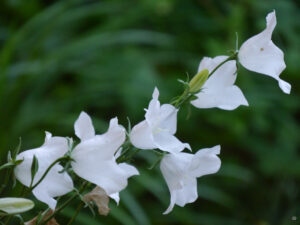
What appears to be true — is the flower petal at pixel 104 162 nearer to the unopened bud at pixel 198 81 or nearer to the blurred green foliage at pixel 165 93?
the unopened bud at pixel 198 81

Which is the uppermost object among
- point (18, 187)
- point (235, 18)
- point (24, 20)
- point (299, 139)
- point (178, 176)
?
point (24, 20)

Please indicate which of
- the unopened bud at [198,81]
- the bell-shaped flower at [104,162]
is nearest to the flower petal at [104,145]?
the bell-shaped flower at [104,162]

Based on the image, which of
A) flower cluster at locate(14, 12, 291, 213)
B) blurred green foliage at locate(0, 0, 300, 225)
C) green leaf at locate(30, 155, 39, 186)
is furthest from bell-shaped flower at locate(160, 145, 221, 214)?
blurred green foliage at locate(0, 0, 300, 225)

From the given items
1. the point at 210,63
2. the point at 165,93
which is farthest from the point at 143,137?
the point at 165,93

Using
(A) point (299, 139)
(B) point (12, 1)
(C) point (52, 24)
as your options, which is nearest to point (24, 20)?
(B) point (12, 1)

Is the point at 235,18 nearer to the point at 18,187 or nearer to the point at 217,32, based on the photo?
the point at 217,32

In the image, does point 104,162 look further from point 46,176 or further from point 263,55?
point 263,55
